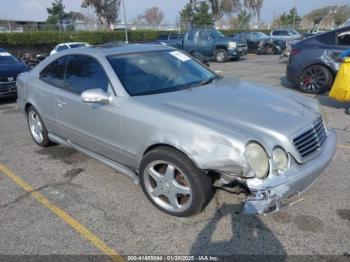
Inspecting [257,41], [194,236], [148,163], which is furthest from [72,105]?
[257,41]

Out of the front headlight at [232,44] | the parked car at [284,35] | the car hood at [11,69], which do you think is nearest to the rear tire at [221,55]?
the front headlight at [232,44]

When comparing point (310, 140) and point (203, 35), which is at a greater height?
point (203, 35)

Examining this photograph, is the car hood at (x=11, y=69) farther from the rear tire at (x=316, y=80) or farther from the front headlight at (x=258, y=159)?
the front headlight at (x=258, y=159)

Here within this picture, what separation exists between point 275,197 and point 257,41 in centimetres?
2383

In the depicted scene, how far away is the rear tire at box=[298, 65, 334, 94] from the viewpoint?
325 inches

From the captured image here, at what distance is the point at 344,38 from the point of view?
26.4 ft

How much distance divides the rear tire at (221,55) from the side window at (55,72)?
1575 centimetres

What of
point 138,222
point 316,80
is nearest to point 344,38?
point 316,80

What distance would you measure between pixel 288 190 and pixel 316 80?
639 centimetres

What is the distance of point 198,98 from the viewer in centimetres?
355

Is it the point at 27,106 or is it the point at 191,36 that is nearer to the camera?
the point at 27,106

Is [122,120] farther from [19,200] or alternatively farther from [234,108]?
[19,200]

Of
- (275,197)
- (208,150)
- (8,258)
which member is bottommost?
(8,258)

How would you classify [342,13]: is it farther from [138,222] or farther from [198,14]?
[138,222]
